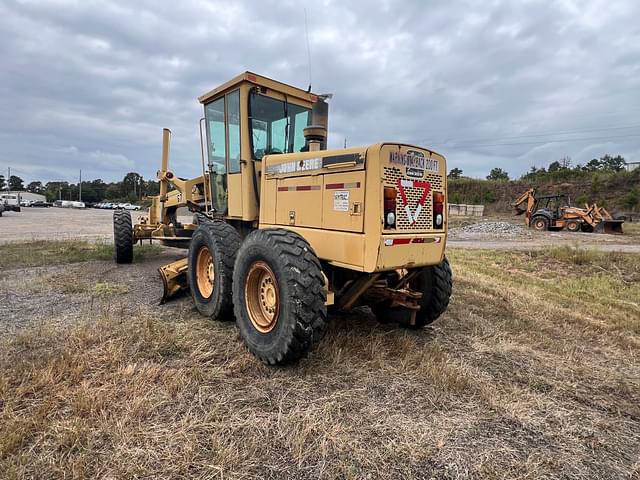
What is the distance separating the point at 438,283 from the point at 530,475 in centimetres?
223

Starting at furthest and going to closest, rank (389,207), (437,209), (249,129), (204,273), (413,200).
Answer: (204,273) → (249,129) → (437,209) → (413,200) → (389,207)

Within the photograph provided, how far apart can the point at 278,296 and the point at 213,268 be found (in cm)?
158

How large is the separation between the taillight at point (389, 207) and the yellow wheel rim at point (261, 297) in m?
1.13

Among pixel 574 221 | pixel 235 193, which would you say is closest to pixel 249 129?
pixel 235 193

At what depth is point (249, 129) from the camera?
16.3 ft

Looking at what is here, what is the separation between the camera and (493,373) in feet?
12.1

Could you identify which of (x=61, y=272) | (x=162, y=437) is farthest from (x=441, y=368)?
(x=61, y=272)

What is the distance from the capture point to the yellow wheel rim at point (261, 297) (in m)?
3.74

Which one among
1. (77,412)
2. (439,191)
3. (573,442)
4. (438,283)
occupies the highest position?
(439,191)

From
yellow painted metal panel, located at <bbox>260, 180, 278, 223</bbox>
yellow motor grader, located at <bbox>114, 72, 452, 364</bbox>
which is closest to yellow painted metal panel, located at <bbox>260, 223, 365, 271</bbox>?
yellow motor grader, located at <bbox>114, 72, 452, 364</bbox>

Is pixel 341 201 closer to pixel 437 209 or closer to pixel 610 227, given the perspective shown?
pixel 437 209

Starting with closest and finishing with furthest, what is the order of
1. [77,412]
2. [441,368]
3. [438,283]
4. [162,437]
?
[162,437] → [77,412] → [441,368] → [438,283]

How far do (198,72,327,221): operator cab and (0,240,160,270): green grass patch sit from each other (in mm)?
5234

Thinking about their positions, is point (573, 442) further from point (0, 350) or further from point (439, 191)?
point (0, 350)
